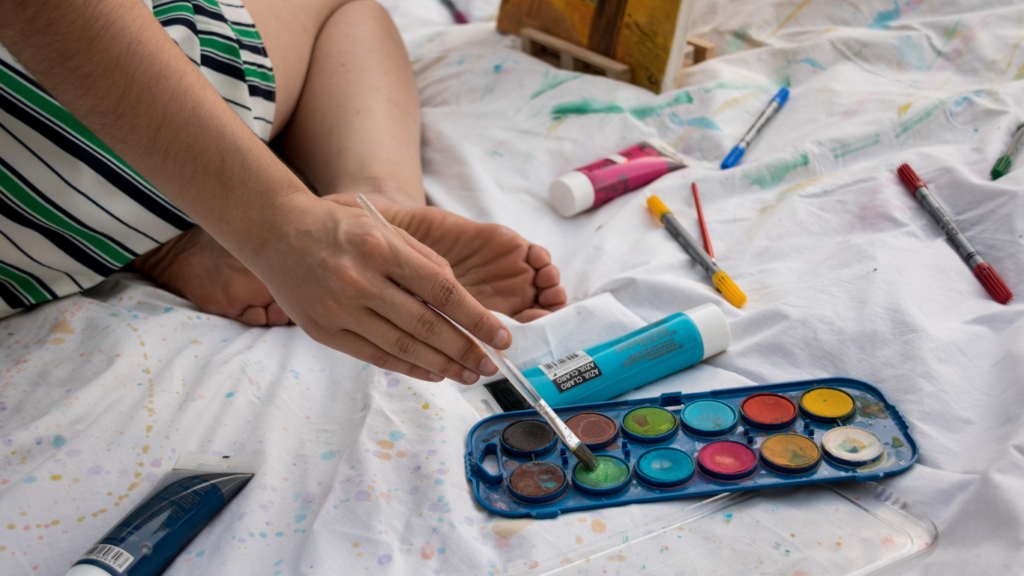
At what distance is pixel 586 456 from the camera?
1.65ft

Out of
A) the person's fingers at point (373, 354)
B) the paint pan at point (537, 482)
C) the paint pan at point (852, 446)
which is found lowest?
the paint pan at point (537, 482)

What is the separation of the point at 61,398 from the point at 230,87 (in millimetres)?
354

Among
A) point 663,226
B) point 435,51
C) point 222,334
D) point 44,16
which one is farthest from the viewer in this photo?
point 435,51

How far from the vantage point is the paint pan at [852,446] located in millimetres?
489

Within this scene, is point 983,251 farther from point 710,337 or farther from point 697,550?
point 697,550

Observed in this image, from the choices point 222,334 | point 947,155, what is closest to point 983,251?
point 947,155

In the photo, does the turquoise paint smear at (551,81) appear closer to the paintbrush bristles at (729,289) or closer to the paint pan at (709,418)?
the paintbrush bristles at (729,289)

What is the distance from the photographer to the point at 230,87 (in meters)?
0.76

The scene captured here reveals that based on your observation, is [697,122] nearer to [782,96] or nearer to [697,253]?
[782,96]

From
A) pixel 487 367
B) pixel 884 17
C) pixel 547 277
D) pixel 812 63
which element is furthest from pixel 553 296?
pixel 884 17

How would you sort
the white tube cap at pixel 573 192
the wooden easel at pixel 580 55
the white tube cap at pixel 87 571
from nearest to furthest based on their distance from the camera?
the white tube cap at pixel 87 571
the white tube cap at pixel 573 192
the wooden easel at pixel 580 55

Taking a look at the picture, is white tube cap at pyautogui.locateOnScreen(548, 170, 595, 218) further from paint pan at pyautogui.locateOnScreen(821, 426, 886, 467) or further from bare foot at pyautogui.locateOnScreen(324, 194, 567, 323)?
paint pan at pyautogui.locateOnScreen(821, 426, 886, 467)

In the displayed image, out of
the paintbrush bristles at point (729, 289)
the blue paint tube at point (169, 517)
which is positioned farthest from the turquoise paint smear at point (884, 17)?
the blue paint tube at point (169, 517)

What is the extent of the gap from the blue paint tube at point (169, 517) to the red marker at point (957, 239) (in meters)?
0.65
